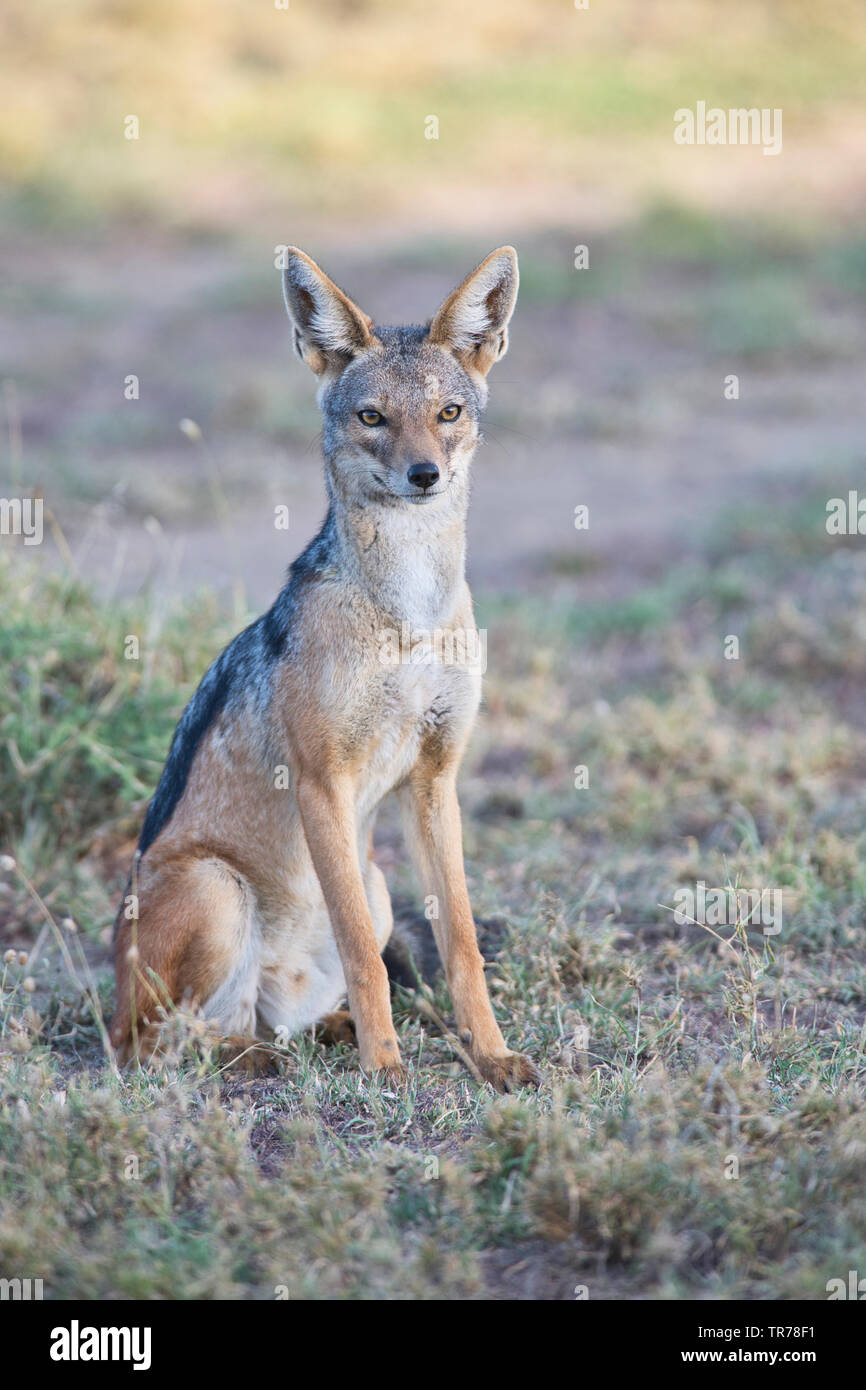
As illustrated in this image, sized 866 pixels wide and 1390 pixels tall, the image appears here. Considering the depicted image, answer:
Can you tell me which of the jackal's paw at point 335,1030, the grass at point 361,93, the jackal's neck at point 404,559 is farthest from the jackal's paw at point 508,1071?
the grass at point 361,93

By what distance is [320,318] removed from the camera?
14.2 ft

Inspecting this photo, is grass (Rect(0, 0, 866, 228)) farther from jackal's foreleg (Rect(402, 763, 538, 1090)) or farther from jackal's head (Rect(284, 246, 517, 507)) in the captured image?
jackal's foreleg (Rect(402, 763, 538, 1090))

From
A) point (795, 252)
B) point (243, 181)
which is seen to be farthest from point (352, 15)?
point (795, 252)

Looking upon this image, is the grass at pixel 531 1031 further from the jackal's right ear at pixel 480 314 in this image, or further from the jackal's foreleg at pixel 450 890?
the jackal's right ear at pixel 480 314

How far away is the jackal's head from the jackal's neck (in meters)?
0.05

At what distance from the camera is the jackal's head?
4152 millimetres

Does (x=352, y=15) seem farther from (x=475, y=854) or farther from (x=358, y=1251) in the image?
(x=358, y=1251)

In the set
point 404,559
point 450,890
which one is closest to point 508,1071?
point 450,890

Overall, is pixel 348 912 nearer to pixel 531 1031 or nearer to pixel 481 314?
pixel 531 1031

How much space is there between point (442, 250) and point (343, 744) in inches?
480

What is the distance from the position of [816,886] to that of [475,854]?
147cm

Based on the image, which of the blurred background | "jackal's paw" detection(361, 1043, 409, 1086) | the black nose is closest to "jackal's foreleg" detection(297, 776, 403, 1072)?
"jackal's paw" detection(361, 1043, 409, 1086)

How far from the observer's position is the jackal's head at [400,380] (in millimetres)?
4152

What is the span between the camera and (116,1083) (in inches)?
150
